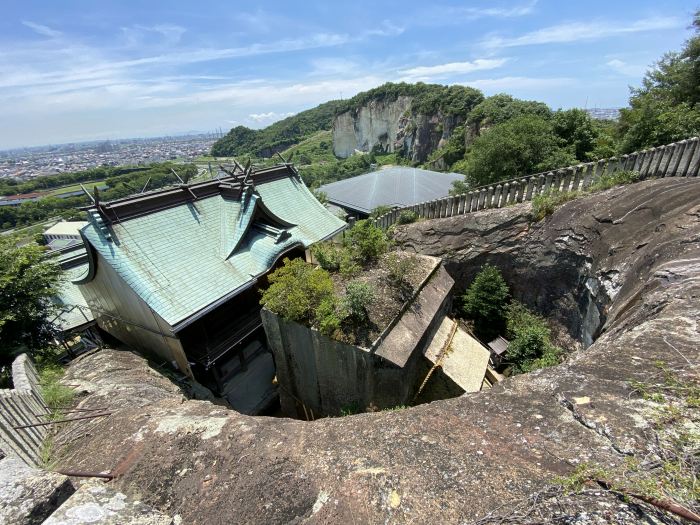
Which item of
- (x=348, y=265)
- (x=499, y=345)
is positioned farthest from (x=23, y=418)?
(x=499, y=345)

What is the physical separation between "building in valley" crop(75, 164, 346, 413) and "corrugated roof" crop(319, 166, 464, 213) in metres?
12.7

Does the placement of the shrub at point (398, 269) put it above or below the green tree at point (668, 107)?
below

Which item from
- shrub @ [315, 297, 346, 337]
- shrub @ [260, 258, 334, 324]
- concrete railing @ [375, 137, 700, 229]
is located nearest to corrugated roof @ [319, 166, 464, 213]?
concrete railing @ [375, 137, 700, 229]

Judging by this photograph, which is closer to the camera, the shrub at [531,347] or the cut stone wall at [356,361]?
the cut stone wall at [356,361]

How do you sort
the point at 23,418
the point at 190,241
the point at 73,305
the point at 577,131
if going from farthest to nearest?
1. the point at 577,131
2. the point at 73,305
3. the point at 190,241
4. the point at 23,418

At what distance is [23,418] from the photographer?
5.73 metres

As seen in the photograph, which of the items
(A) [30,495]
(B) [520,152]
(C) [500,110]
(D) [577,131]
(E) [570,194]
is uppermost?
(C) [500,110]

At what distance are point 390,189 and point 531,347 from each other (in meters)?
19.9

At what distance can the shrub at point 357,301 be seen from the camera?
7844 mm

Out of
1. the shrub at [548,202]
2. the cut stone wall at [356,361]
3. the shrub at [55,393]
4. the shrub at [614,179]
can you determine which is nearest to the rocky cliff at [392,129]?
the shrub at [614,179]

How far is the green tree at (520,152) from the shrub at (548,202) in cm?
515

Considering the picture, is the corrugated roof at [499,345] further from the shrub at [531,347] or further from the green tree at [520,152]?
the green tree at [520,152]

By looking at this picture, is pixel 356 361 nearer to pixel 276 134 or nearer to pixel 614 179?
pixel 614 179

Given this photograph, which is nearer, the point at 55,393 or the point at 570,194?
the point at 55,393
